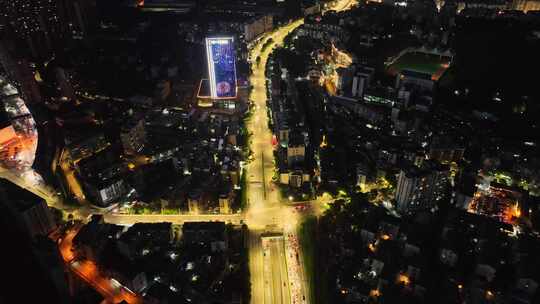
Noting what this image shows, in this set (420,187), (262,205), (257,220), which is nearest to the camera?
(420,187)

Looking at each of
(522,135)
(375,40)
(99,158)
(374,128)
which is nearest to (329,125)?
(374,128)

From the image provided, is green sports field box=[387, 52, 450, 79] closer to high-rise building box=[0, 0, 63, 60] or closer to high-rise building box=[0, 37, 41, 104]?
high-rise building box=[0, 37, 41, 104]

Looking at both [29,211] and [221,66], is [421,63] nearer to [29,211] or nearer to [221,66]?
[221,66]

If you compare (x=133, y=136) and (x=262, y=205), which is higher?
(x=133, y=136)

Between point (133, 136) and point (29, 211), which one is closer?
point (29, 211)

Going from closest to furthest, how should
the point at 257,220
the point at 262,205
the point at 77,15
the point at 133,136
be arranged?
the point at 257,220, the point at 262,205, the point at 133,136, the point at 77,15

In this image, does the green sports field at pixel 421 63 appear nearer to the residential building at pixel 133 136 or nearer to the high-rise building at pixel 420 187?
the high-rise building at pixel 420 187

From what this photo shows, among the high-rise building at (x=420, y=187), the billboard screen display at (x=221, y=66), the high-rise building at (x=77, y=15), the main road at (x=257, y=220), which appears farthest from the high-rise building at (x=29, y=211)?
the high-rise building at (x=77, y=15)

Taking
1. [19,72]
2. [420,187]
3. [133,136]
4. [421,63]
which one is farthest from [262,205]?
[421,63]

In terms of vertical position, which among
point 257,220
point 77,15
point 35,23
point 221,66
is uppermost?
point 77,15
